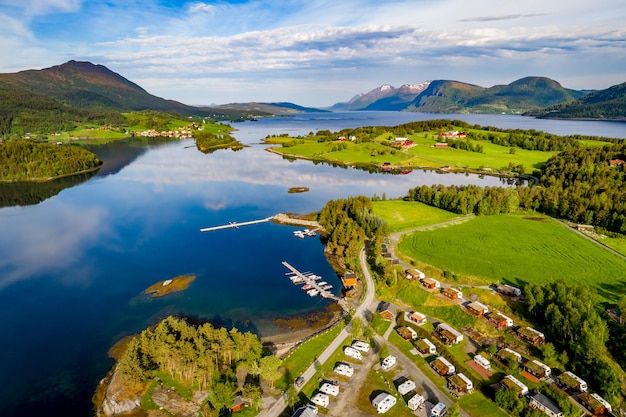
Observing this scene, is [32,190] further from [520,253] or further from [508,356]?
[508,356]

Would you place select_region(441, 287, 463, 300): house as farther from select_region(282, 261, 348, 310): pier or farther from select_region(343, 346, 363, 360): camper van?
select_region(343, 346, 363, 360): camper van

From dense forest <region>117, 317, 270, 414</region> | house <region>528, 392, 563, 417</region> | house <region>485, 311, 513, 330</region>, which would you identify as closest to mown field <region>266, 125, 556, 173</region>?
house <region>485, 311, 513, 330</region>

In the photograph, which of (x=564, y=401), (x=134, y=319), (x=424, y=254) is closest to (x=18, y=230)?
(x=134, y=319)

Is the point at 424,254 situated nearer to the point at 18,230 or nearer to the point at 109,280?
the point at 109,280

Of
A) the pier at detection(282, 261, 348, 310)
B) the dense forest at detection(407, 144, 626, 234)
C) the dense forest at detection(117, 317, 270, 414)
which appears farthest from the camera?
the dense forest at detection(407, 144, 626, 234)

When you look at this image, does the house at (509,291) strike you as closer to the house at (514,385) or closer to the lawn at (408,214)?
the house at (514,385)

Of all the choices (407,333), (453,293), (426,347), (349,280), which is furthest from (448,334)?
(349,280)
